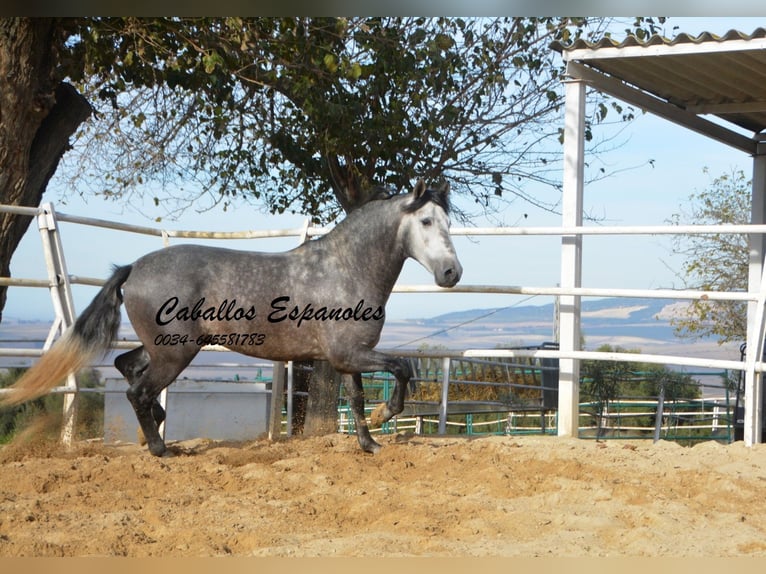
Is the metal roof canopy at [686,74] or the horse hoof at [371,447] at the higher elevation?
the metal roof canopy at [686,74]

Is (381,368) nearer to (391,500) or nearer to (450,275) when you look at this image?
(450,275)

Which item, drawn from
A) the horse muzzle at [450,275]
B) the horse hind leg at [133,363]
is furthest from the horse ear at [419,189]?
the horse hind leg at [133,363]

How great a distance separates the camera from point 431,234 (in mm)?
4996

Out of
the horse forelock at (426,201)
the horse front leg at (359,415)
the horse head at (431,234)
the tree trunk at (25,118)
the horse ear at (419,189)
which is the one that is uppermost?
the tree trunk at (25,118)

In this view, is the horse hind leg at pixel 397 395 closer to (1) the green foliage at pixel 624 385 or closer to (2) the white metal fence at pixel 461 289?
(2) the white metal fence at pixel 461 289

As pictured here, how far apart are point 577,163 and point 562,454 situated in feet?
6.92

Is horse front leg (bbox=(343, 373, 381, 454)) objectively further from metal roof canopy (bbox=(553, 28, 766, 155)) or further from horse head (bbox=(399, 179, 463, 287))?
metal roof canopy (bbox=(553, 28, 766, 155))

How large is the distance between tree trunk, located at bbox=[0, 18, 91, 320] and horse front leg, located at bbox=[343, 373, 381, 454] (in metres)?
3.05

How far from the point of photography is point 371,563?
2865 mm

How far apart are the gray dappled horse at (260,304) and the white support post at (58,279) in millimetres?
501

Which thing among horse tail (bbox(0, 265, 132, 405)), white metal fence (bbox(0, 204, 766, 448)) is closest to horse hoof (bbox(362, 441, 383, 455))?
white metal fence (bbox(0, 204, 766, 448))

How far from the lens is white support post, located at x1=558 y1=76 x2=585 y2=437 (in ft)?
18.8

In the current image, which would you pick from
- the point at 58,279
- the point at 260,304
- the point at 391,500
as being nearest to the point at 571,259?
the point at 260,304

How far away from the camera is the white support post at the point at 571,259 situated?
574 cm
